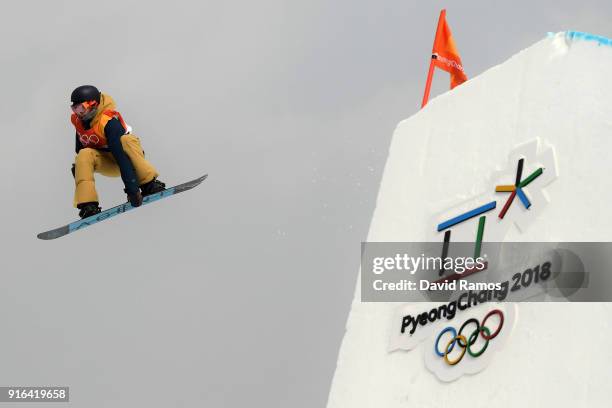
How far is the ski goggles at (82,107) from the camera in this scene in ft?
60.1

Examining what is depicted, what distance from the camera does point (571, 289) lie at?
13.4m

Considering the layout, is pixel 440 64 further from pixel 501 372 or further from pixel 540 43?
pixel 501 372

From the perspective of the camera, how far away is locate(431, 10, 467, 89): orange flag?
1994 centimetres

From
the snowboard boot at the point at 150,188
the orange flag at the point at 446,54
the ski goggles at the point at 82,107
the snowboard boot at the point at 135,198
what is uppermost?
the orange flag at the point at 446,54

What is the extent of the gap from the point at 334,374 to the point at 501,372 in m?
2.88

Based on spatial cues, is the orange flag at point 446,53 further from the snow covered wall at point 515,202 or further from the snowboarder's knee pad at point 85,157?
the snowboarder's knee pad at point 85,157

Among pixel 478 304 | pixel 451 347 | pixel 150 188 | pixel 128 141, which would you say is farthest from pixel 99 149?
pixel 478 304

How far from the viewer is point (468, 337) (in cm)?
1441

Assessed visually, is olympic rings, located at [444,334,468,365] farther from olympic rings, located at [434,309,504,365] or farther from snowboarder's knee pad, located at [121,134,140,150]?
snowboarder's knee pad, located at [121,134,140,150]

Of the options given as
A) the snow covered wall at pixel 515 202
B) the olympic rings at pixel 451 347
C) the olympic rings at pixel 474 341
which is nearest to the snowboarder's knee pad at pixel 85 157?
the snow covered wall at pixel 515 202

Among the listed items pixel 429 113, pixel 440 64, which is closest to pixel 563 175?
pixel 429 113

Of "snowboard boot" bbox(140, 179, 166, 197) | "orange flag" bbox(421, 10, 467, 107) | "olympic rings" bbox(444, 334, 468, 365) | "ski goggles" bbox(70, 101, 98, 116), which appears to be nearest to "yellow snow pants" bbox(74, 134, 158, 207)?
"snowboard boot" bbox(140, 179, 166, 197)

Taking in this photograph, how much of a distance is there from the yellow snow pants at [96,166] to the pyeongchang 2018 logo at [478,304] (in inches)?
192

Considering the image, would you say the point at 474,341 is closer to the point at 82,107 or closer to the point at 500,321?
the point at 500,321
